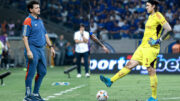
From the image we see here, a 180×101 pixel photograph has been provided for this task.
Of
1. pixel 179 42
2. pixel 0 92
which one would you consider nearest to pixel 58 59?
pixel 179 42

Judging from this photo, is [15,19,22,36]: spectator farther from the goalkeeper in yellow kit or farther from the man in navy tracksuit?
the goalkeeper in yellow kit

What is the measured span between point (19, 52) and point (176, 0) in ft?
35.1

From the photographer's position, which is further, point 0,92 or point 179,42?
point 179,42

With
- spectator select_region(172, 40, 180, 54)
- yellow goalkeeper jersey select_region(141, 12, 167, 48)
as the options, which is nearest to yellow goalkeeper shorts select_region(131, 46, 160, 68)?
yellow goalkeeper jersey select_region(141, 12, 167, 48)

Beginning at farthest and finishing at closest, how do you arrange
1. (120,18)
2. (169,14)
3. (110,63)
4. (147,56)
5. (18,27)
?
(18,27) < (120,18) < (169,14) < (110,63) < (147,56)

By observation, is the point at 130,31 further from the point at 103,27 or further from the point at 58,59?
the point at 58,59

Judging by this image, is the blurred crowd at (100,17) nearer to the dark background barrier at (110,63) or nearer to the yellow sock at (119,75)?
the dark background barrier at (110,63)

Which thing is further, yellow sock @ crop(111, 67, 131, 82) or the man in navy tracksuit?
yellow sock @ crop(111, 67, 131, 82)

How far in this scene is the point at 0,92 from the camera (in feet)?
39.5

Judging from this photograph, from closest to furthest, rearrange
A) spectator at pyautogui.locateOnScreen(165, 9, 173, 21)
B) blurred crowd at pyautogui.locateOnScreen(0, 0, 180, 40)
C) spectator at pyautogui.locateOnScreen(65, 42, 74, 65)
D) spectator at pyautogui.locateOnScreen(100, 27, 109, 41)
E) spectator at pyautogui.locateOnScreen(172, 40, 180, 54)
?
1. spectator at pyautogui.locateOnScreen(172, 40, 180, 54)
2. spectator at pyautogui.locateOnScreen(100, 27, 109, 41)
3. blurred crowd at pyautogui.locateOnScreen(0, 0, 180, 40)
4. spectator at pyautogui.locateOnScreen(165, 9, 173, 21)
5. spectator at pyautogui.locateOnScreen(65, 42, 74, 65)

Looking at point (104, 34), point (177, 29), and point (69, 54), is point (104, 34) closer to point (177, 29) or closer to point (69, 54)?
point (177, 29)

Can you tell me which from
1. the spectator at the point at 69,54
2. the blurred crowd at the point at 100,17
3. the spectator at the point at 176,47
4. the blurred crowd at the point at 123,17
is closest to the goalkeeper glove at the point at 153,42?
the spectator at the point at 176,47

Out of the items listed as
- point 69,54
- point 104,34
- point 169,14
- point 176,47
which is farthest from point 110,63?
point 69,54

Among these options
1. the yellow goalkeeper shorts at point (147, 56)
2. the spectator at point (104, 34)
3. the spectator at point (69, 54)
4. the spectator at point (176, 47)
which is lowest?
the spectator at point (69, 54)
